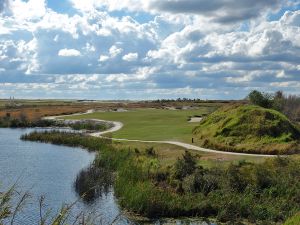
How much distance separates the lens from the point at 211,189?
26.7 m

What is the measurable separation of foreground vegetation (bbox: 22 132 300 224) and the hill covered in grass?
9.67 meters

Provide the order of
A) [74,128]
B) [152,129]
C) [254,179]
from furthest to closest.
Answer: [74,128], [152,129], [254,179]

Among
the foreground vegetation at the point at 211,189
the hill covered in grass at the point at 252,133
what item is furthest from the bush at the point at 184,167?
the hill covered in grass at the point at 252,133

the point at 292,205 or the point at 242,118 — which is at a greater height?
the point at 242,118

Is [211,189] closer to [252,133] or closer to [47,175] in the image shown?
[47,175]

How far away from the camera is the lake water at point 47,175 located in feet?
77.9

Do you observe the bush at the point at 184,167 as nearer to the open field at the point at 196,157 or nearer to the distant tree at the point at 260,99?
the open field at the point at 196,157

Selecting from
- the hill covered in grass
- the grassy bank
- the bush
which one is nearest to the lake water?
the bush

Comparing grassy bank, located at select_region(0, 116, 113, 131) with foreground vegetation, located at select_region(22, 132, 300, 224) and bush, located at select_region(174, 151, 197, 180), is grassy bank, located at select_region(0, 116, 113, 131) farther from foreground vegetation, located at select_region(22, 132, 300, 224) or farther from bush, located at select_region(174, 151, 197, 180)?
bush, located at select_region(174, 151, 197, 180)

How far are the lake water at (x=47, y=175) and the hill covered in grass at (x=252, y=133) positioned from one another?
1296cm

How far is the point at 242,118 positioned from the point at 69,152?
18.5m

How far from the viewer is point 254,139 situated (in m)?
44.7

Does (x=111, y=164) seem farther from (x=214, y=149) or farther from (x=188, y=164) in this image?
Answer: (x=214, y=149)

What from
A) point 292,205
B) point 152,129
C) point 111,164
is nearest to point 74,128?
point 152,129
